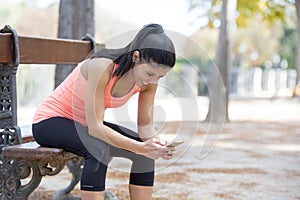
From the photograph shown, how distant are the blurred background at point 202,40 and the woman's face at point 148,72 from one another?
35 centimetres

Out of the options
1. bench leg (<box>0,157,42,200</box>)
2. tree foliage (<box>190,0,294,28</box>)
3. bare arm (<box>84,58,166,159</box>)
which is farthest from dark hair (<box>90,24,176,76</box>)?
tree foliage (<box>190,0,294,28</box>)

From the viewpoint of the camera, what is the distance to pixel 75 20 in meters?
5.39

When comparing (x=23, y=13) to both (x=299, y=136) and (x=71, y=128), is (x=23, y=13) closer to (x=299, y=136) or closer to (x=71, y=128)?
(x=299, y=136)

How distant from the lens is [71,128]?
2.92 metres

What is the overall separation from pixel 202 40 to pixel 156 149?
3013 centimetres

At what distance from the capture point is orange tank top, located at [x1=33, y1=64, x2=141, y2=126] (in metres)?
2.96

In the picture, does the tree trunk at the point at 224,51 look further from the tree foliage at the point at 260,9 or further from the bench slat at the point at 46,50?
the bench slat at the point at 46,50

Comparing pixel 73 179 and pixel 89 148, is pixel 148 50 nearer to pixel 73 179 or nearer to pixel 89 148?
pixel 89 148

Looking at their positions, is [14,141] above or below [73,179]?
above

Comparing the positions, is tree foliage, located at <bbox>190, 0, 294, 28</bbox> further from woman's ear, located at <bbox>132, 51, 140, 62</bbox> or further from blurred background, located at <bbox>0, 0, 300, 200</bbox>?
woman's ear, located at <bbox>132, 51, 140, 62</bbox>

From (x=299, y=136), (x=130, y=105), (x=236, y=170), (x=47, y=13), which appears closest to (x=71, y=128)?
(x=130, y=105)

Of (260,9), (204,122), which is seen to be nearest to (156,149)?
(204,122)

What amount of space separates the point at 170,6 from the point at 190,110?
14.8 meters

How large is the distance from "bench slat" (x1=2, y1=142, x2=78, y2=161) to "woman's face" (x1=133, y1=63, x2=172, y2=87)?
52 centimetres
